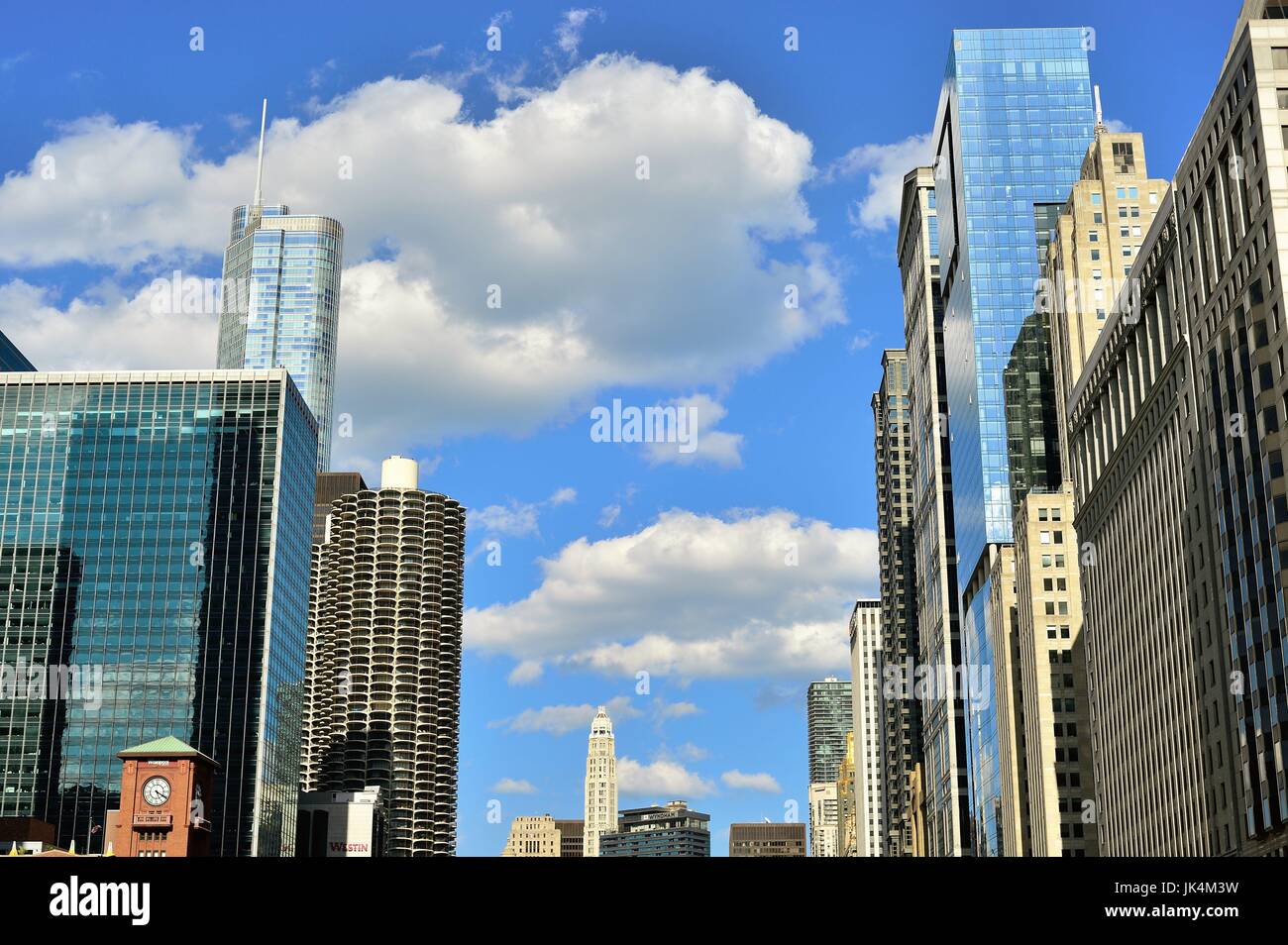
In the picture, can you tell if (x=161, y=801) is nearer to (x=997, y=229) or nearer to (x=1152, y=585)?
(x=1152, y=585)

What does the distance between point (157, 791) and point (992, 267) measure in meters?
125

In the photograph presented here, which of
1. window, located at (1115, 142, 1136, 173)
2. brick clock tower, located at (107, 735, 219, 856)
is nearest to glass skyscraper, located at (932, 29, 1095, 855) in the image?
window, located at (1115, 142, 1136, 173)

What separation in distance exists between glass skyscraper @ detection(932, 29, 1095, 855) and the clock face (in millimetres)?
101103

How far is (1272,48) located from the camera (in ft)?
291

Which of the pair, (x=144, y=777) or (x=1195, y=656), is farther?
(x=144, y=777)

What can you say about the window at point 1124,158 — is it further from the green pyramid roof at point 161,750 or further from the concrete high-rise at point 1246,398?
the green pyramid roof at point 161,750

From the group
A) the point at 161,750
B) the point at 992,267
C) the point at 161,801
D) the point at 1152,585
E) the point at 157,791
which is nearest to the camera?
the point at 1152,585

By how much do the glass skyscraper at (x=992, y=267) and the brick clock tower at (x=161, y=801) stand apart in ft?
322

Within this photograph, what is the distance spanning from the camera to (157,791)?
169 m

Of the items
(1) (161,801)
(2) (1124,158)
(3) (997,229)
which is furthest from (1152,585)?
(1) (161,801)
